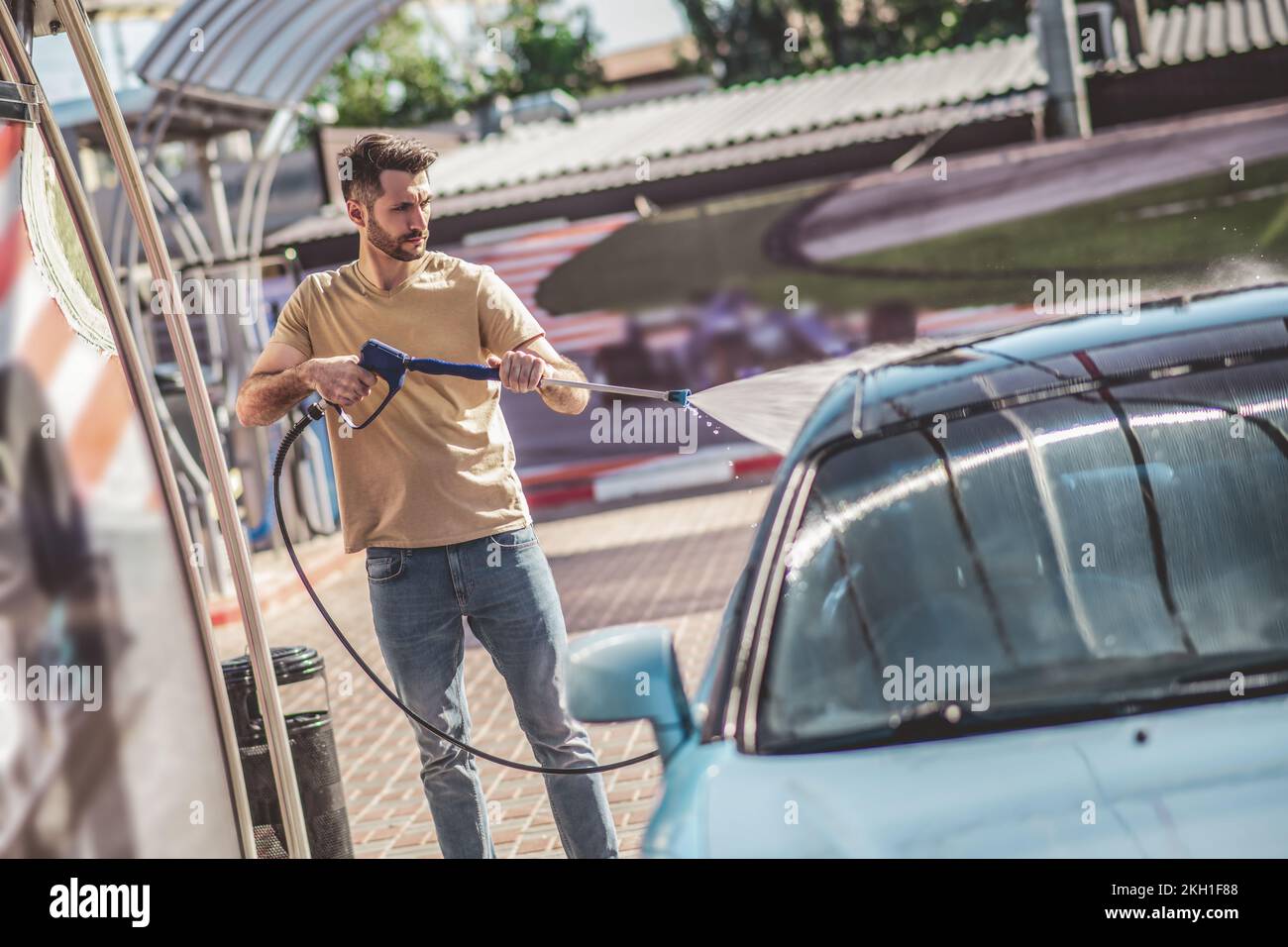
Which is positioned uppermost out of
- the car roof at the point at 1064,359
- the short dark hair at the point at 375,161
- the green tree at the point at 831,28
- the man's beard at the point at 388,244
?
the green tree at the point at 831,28

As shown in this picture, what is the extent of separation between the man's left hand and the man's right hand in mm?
334

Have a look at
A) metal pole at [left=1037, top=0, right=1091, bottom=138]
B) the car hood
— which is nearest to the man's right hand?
the car hood

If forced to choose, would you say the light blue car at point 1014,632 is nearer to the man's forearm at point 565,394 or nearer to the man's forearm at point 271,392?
the man's forearm at point 565,394

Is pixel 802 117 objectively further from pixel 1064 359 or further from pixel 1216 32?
pixel 1064 359

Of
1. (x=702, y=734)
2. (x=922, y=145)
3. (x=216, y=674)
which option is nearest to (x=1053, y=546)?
(x=702, y=734)

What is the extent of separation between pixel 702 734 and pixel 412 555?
3.98ft

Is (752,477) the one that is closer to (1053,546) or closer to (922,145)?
(922,145)

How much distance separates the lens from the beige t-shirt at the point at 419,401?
11.7 feet

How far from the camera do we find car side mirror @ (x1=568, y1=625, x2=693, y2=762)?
266 centimetres

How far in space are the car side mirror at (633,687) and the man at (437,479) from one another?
86 cm

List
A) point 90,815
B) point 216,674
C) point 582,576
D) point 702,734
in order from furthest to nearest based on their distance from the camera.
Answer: point 582,576, point 216,674, point 90,815, point 702,734

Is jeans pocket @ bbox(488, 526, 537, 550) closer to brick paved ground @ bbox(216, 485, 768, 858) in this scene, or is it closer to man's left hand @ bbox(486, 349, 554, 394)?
man's left hand @ bbox(486, 349, 554, 394)

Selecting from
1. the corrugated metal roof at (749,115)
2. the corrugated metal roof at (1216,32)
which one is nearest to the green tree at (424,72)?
the corrugated metal roof at (749,115)
